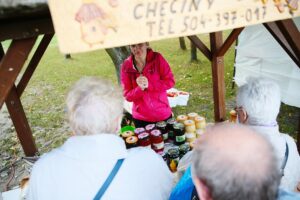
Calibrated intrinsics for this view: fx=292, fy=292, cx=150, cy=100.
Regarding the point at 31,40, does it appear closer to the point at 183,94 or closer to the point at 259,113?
the point at 259,113

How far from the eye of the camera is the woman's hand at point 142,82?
3163 millimetres

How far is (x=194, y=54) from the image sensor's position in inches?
397

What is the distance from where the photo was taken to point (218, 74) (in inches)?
159

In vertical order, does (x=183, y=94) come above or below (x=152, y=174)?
below

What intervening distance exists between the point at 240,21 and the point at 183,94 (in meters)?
4.40

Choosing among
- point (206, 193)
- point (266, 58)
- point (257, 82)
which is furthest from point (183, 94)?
point (206, 193)

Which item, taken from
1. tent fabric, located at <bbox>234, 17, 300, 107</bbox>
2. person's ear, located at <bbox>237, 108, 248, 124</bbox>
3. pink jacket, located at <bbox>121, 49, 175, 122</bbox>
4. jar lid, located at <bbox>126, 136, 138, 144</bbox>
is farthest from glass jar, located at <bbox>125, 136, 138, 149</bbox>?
tent fabric, located at <bbox>234, 17, 300, 107</bbox>

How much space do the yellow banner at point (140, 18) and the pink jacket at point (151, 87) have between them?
1.78 m

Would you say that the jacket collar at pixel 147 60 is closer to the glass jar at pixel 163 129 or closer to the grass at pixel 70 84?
the glass jar at pixel 163 129

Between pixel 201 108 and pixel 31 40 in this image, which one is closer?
pixel 31 40

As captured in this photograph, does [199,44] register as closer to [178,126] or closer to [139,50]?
[139,50]

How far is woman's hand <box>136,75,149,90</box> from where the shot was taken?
10.4 feet

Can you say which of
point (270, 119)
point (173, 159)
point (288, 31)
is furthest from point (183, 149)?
point (288, 31)

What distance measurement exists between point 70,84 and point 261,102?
823 cm
